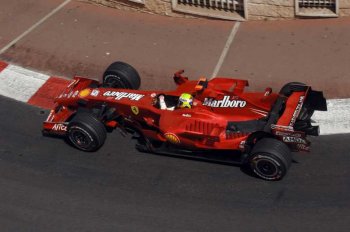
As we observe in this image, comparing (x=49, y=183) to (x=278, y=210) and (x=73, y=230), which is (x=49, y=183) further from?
(x=278, y=210)

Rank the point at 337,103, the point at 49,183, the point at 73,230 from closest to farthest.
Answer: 1. the point at 73,230
2. the point at 49,183
3. the point at 337,103

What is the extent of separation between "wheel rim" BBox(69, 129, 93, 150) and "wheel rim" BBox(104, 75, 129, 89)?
1226 millimetres

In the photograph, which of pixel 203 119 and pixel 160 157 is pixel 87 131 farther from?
pixel 203 119

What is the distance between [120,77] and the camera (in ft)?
34.9

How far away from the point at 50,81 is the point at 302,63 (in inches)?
184

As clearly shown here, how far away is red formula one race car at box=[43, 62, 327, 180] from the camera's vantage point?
9.02 meters

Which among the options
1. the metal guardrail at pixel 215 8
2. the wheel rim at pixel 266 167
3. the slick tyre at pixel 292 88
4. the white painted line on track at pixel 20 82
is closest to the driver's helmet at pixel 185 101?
the wheel rim at pixel 266 167

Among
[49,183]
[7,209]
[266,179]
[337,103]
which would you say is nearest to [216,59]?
[337,103]

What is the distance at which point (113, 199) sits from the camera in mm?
9320

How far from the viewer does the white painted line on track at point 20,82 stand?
37.3ft

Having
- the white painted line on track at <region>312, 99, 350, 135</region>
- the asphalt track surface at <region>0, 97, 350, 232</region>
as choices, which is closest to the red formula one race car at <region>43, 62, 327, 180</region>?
the asphalt track surface at <region>0, 97, 350, 232</region>

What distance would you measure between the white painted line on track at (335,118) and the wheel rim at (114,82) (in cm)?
327

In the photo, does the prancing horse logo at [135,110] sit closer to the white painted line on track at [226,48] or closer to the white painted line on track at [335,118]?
the white painted line on track at [226,48]

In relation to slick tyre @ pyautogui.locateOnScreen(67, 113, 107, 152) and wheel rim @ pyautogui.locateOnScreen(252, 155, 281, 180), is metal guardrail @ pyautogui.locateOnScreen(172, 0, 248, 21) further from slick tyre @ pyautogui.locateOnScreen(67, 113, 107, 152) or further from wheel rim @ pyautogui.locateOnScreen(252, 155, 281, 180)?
wheel rim @ pyautogui.locateOnScreen(252, 155, 281, 180)
